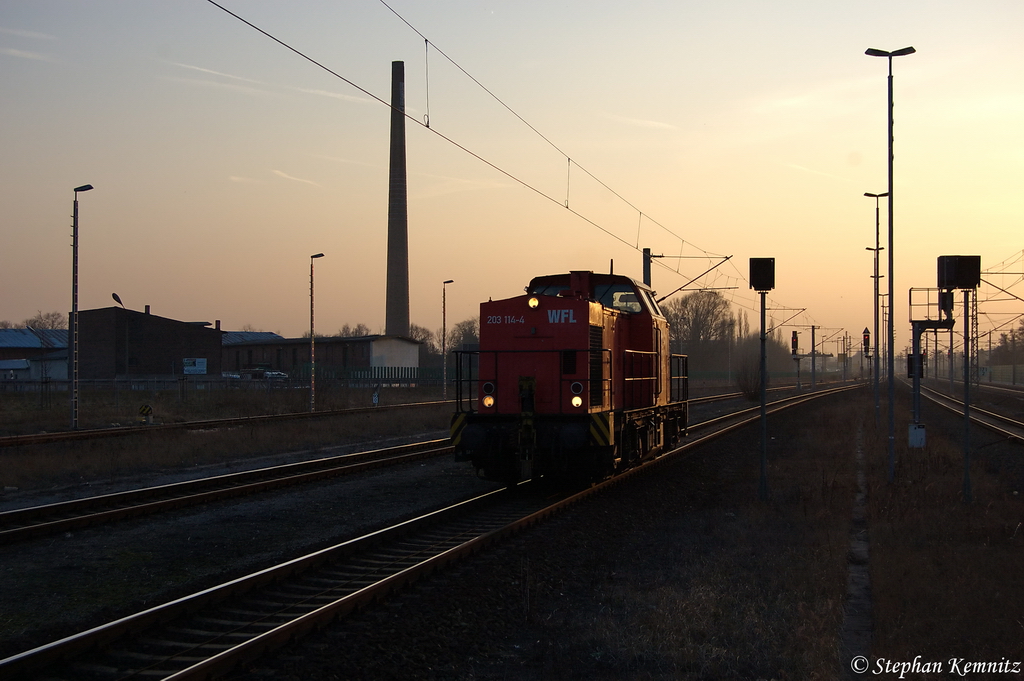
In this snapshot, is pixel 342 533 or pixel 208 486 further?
pixel 208 486

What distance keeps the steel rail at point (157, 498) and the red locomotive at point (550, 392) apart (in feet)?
12.9

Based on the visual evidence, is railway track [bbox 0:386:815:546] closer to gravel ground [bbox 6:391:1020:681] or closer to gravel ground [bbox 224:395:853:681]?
gravel ground [bbox 6:391:1020:681]

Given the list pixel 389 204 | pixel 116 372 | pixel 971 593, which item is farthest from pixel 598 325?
pixel 116 372

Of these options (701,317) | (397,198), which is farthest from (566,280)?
(701,317)

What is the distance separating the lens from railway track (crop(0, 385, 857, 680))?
580 centimetres

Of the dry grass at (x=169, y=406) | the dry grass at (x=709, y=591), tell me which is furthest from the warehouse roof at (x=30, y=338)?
the dry grass at (x=709, y=591)

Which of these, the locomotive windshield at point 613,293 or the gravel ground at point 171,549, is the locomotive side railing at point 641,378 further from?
the gravel ground at point 171,549

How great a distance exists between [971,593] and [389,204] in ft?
214

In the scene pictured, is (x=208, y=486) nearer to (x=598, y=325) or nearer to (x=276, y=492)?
(x=276, y=492)

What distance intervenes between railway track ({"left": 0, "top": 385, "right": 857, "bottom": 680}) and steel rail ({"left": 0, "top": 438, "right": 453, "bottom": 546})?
14.5 ft

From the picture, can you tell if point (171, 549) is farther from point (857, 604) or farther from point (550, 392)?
point (857, 604)

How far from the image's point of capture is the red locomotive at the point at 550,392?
508 inches

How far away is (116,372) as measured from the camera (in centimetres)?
7462

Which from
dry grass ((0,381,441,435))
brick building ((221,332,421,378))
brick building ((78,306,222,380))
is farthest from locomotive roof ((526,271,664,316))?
brick building ((78,306,222,380))
